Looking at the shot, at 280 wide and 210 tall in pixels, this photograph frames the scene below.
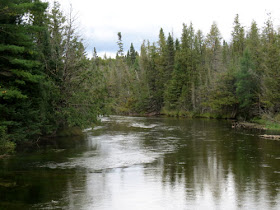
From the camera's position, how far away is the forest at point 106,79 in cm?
2141

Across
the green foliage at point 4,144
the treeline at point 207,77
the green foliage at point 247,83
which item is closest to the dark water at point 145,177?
the green foliage at point 4,144

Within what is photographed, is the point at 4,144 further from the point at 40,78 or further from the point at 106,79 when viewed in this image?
the point at 106,79

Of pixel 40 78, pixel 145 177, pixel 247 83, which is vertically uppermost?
pixel 247 83

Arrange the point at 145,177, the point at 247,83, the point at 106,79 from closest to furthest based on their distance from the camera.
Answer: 1. the point at 145,177
2. the point at 106,79
3. the point at 247,83

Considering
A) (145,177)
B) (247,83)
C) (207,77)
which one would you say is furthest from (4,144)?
(207,77)

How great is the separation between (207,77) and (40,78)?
49.0 meters

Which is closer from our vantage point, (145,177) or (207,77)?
(145,177)

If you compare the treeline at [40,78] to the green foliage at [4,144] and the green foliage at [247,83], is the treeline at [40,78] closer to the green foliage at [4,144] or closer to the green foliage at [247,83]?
the green foliage at [4,144]

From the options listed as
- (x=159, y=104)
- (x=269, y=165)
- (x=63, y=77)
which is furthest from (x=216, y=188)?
(x=159, y=104)

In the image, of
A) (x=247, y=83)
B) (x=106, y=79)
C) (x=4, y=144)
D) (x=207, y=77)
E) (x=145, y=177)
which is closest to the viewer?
(x=145, y=177)

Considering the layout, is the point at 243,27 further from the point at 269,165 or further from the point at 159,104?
the point at 269,165

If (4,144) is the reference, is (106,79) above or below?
above

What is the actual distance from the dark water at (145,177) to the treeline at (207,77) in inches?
504

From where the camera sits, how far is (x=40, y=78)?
21.9 meters
